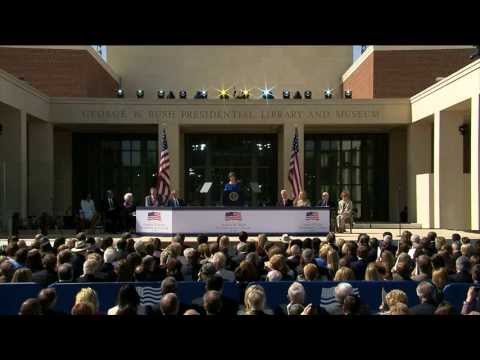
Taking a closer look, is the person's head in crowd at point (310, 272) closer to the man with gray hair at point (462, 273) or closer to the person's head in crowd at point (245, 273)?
the person's head in crowd at point (245, 273)

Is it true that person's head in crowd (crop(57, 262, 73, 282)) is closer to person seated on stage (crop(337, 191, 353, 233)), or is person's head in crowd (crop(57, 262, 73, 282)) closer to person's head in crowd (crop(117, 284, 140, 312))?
person's head in crowd (crop(117, 284, 140, 312))

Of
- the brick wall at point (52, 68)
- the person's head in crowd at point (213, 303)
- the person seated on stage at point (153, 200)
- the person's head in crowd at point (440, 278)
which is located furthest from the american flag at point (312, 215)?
the brick wall at point (52, 68)

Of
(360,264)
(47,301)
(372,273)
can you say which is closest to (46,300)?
(47,301)

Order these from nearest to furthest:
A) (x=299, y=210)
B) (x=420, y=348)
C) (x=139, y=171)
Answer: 1. (x=420, y=348)
2. (x=299, y=210)
3. (x=139, y=171)

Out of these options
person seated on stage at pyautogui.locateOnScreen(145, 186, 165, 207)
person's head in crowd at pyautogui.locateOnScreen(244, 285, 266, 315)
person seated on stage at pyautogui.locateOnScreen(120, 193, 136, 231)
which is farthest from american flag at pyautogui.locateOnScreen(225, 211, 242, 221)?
person's head in crowd at pyautogui.locateOnScreen(244, 285, 266, 315)

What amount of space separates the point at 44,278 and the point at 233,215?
11.3 metres

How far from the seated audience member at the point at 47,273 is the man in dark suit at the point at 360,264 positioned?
4.24 metres

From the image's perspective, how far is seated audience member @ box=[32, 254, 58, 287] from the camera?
8.21 metres

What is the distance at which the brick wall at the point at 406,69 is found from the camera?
2978 cm

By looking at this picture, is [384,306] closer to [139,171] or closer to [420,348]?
[420,348]
